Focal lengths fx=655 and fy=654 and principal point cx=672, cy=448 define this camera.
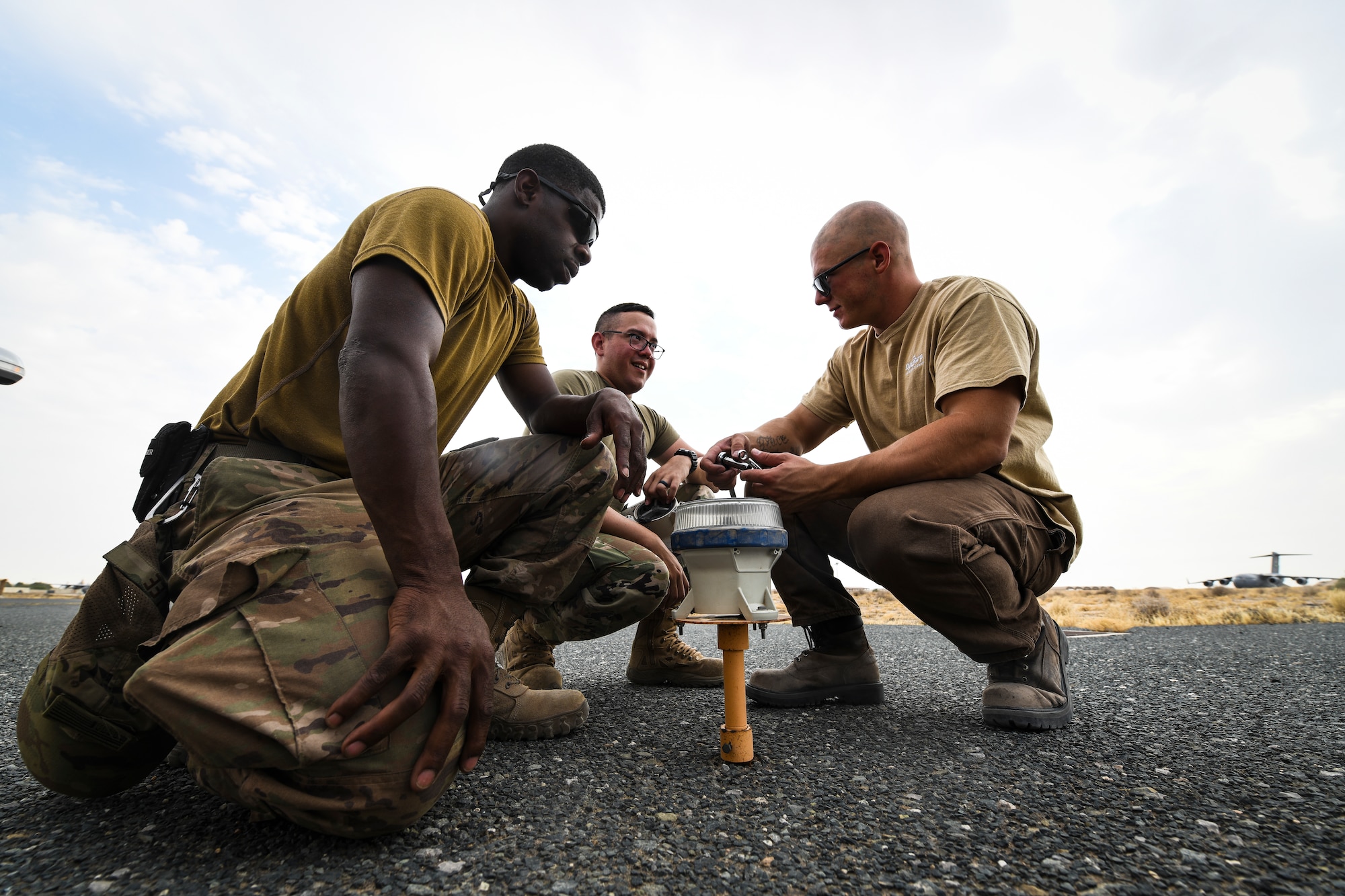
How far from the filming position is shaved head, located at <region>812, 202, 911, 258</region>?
3.11 meters

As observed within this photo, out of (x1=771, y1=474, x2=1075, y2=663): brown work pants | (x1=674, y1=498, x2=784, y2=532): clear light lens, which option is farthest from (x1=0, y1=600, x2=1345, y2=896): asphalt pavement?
(x1=674, y1=498, x2=784, y2=532): clear light lens

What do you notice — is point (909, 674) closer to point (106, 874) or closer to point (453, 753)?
point (453, 753)

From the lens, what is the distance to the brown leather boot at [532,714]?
7.17 feet

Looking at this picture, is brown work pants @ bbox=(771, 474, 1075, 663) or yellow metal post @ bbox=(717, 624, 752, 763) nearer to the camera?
yellow metal post @ bbox=(717, 624, 752, 763)

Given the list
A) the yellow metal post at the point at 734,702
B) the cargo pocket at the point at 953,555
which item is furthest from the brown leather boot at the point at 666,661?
the yellow metal post at the point at 734,702

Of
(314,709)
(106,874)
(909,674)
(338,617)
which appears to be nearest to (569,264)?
(338,617)

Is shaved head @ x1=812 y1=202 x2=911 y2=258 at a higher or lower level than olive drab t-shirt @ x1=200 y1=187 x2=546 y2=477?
higher

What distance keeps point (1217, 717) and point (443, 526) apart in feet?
9.23

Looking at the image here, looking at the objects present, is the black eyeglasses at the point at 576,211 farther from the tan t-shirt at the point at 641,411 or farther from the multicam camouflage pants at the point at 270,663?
the tan t-shirt at the point at 641,411

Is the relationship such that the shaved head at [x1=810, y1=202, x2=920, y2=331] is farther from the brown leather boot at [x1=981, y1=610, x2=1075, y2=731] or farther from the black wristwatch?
the brown leather boot at [x1=981, y1=610, x2=1075, y2=731]

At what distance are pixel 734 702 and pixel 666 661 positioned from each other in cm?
157

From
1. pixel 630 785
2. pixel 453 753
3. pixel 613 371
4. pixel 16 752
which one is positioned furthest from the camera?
pixel 613 371

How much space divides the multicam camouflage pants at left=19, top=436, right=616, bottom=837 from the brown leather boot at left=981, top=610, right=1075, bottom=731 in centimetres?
→ 164

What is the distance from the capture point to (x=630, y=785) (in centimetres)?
171
